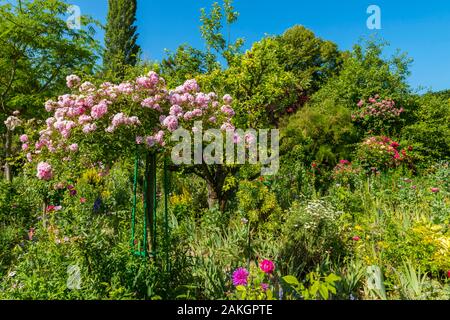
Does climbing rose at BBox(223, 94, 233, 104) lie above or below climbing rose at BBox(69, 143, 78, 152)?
above

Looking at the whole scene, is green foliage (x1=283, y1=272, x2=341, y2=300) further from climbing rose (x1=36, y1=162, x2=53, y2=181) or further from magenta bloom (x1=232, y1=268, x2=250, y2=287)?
climbing rose (x1=36, y1=162, x2=53, y2=181)

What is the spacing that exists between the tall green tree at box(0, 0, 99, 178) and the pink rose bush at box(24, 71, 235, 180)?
6469mm

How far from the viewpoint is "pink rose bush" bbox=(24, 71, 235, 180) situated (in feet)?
9.83

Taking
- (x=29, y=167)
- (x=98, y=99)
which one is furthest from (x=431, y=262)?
(x=29, y=167)

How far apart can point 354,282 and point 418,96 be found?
11061 millimetres

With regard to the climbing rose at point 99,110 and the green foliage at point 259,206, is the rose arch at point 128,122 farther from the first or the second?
the green foliage at point 259,206

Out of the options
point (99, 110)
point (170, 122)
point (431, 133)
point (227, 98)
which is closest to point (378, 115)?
point (431, 133)

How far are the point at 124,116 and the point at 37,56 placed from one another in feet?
28.7

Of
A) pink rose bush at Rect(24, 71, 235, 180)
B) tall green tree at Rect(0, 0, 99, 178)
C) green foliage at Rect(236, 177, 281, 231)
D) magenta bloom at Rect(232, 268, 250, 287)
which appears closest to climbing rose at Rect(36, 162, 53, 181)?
pink rose bush at Rect(24, 71, 235, 180)

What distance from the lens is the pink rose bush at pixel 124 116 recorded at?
3.00 m

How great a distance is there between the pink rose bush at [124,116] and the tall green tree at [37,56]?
21.2 feet

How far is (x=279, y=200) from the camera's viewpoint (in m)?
6.31

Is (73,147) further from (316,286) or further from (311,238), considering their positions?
(311,238)

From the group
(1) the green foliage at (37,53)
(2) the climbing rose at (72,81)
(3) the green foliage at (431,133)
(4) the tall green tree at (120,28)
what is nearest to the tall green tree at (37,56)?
(1) the green foliage at (37,53)
